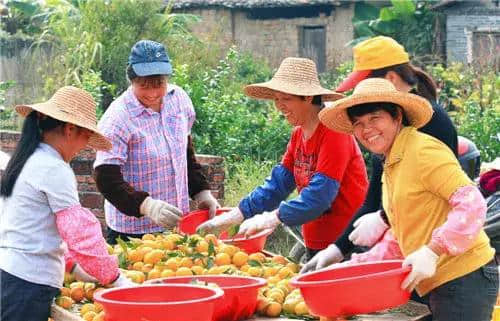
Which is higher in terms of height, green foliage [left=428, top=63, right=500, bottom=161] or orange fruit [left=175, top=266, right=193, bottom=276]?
orange fruit [left=175, top=266, right=193, bottom=276]

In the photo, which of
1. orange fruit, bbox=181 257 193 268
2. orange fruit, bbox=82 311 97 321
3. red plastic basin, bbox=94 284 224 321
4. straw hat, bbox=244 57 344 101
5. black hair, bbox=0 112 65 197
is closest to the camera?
red plastic basin, bbox=94 284 224 321

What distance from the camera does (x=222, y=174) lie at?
311 inches

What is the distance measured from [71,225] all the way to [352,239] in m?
1.05

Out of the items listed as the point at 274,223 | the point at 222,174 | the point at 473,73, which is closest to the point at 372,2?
the point at 473,73

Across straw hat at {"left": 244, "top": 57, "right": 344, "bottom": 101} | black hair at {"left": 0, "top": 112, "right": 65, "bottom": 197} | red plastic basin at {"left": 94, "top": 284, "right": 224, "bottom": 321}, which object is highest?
straw hat at {"left": 244, "top": 57, "right": 344, "bottom": 101}

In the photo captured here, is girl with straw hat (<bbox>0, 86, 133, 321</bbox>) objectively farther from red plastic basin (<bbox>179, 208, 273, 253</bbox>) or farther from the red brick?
the red brick

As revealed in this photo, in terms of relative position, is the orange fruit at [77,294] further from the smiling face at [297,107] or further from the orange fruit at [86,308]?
the smiling face at [297,107]

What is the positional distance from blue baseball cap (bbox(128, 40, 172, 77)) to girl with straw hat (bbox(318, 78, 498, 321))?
1551 millimetres

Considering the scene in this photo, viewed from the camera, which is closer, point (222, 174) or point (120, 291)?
point (120, 291)

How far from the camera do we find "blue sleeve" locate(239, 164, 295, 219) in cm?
496

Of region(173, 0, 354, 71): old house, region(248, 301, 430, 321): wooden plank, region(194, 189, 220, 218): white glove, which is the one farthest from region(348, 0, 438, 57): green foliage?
region(248, 301, 430, 321): wooden plank

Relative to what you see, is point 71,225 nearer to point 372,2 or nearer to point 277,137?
point 277,137

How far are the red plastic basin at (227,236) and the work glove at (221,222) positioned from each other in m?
0.04

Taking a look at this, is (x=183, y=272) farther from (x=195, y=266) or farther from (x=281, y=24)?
(x=281, y=24)
